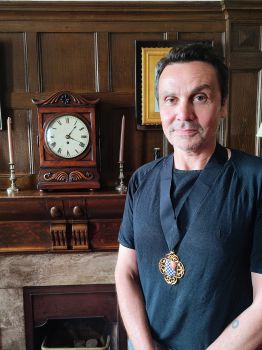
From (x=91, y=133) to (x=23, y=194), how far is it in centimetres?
48

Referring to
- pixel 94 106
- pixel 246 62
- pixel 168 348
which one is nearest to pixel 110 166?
pixel 94 106

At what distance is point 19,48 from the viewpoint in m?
1.70

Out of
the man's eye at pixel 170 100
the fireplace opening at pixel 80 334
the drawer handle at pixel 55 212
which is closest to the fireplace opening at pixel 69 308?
the fireplace opening at pixel 80 334

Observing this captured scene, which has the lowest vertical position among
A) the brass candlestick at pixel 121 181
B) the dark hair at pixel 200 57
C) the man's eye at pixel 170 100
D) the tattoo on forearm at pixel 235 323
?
the tattoo on forearm at pixel 235 323

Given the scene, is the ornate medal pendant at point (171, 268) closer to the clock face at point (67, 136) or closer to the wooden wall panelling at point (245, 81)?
the clock face at point (67, 136)

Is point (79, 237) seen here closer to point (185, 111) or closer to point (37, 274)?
point (37, 274)

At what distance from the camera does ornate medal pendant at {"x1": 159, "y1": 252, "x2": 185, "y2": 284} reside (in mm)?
805

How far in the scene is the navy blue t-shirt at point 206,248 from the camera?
0.77m

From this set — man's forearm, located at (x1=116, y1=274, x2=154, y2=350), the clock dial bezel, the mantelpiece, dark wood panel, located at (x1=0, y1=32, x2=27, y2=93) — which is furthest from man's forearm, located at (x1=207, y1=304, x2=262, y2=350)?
dark wood panel, located at (x1=0, y1=32, x2=27, y2=93)

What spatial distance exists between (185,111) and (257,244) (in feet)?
1.24

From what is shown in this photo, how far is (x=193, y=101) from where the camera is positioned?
2.62 feet

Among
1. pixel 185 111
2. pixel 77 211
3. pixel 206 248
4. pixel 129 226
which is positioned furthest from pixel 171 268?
pixel 77 211

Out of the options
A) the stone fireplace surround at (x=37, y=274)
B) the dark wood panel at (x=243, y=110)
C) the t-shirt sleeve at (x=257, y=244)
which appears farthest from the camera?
the dark wood panel at (x=243, y=110)

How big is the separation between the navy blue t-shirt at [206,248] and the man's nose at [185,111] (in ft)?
0.46
